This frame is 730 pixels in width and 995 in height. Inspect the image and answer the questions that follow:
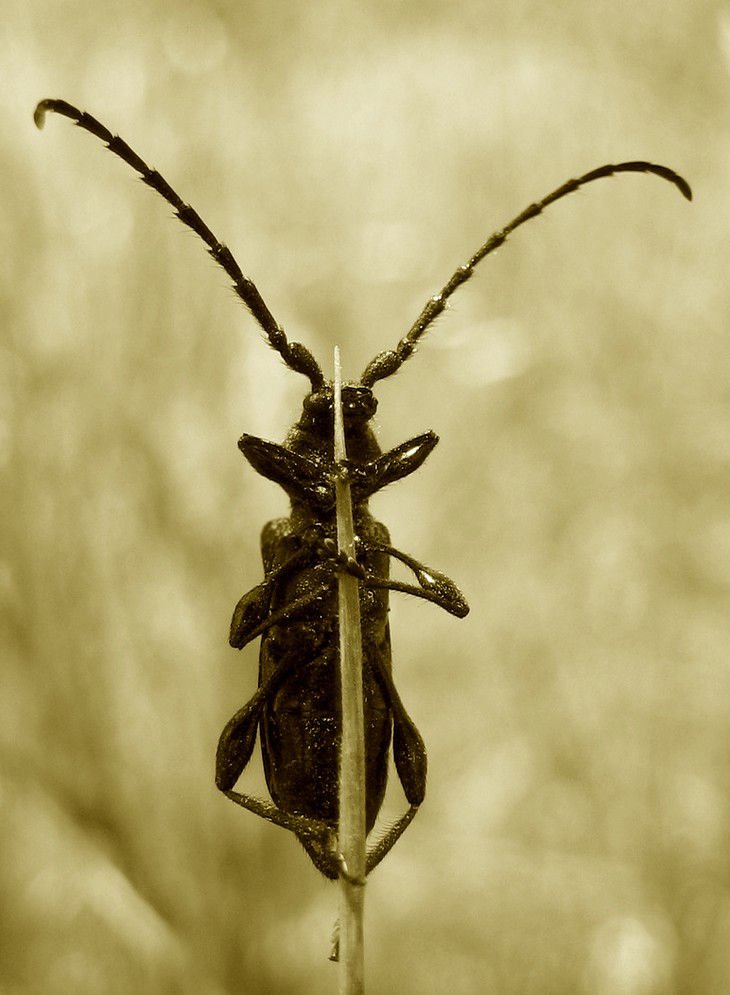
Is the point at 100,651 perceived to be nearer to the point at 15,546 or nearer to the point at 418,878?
the point at 15,546

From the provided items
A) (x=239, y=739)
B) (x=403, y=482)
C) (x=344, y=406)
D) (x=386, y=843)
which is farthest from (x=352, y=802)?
(x=403, y=482)

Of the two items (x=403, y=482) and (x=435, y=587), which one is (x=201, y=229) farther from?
(x=403, y=482)

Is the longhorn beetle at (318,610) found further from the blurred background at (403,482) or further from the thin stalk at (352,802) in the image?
the blurred background at (403,482)

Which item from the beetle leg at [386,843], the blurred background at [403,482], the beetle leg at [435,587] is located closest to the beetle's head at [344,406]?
the beetle leg at [435,587]

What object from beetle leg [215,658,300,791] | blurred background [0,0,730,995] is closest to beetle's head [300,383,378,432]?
beetle leg [215,658,300,791]

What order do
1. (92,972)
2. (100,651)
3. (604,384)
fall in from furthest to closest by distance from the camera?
(604,384) < (100,651) < (92,972)

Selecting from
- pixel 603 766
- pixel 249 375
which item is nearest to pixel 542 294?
pixel 249 375

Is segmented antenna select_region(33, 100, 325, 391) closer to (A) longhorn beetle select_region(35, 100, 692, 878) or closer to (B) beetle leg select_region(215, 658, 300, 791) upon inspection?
(A) longhorn beetle select_region(35, 100, 692, 878)
